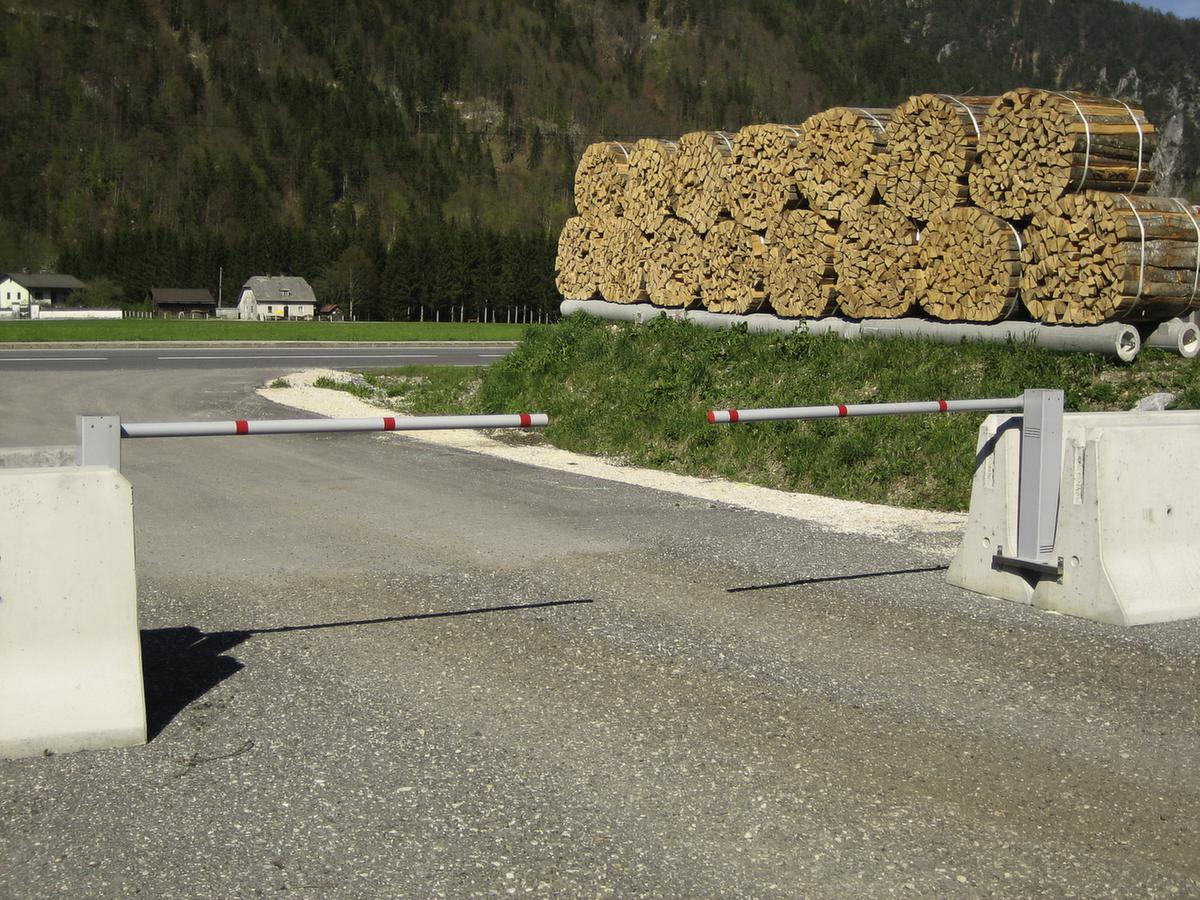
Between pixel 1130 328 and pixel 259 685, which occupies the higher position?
pixel 1130 328

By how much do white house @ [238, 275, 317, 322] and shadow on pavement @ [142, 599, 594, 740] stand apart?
133 meters

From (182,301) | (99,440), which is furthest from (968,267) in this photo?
(182,301)

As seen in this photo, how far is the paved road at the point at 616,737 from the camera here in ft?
13.2

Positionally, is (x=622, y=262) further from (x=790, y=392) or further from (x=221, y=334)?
(x=221, y=334)

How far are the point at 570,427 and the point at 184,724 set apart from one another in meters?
10.5

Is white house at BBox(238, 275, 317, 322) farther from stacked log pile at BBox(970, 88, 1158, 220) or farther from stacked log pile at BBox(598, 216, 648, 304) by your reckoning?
stacked log pile at BBox(970, 88, 1158, 220)

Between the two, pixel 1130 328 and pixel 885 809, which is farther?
pixel 1130 328

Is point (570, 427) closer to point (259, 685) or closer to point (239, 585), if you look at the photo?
point (239, 585)

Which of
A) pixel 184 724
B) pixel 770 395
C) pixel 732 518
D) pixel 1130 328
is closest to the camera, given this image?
pixel 184 724

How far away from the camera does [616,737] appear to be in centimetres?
518

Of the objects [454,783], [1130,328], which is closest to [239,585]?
[454,783]

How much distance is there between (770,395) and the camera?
13969mm

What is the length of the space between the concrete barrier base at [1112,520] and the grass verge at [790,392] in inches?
131

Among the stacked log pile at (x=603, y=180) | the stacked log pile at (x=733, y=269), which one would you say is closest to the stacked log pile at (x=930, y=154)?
the stacked log pile at (x=733, y=269)
